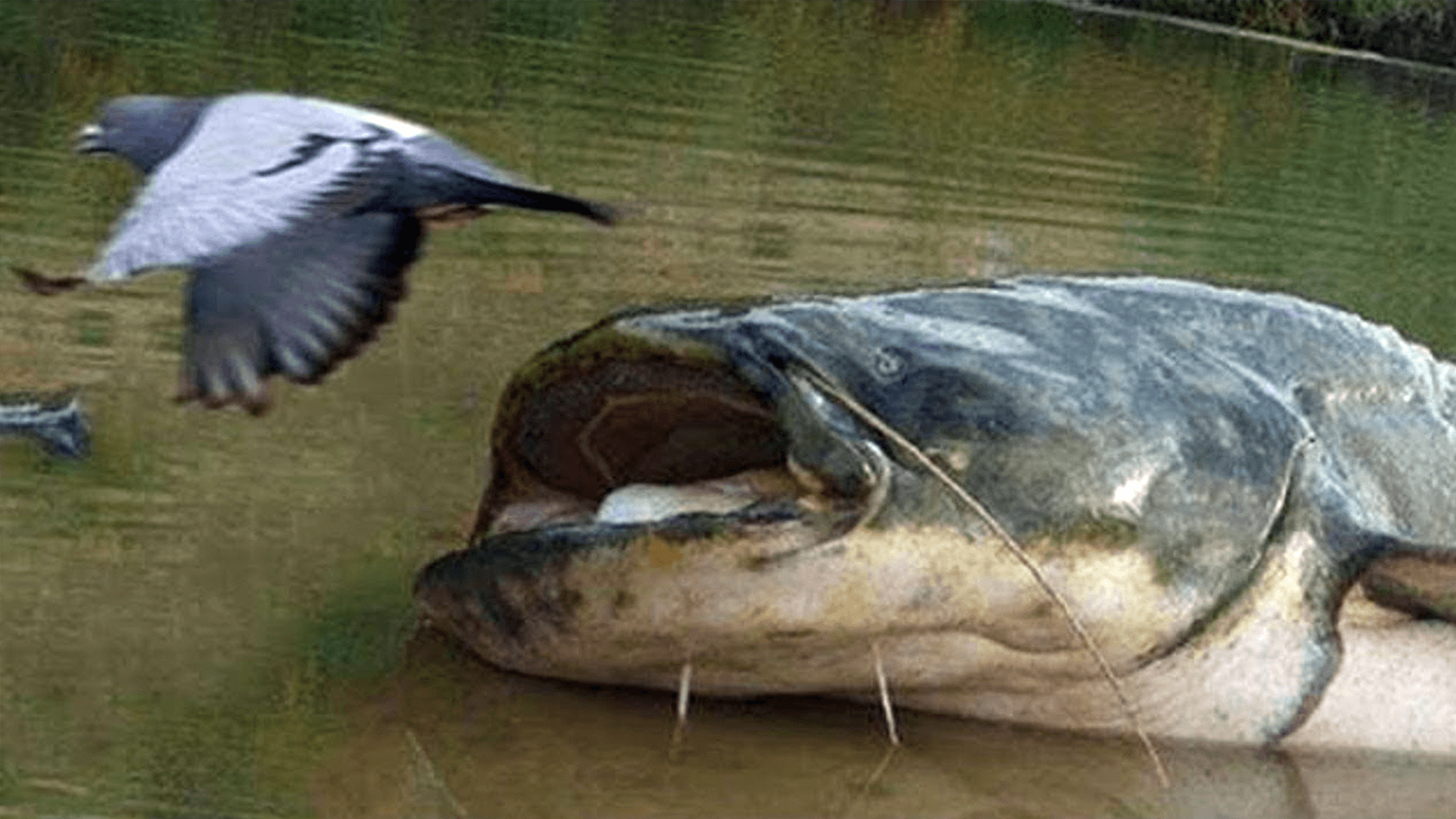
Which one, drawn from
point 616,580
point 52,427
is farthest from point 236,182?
point 52,427

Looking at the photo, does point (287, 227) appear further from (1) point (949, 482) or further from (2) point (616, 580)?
(1) point (949, 482)

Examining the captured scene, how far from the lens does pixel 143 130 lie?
424 centimetres

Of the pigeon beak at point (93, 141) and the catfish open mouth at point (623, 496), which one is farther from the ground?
the pigeon beak at point (93, 141)

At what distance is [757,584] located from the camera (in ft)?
14.4

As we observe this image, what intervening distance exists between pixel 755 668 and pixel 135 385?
197cm

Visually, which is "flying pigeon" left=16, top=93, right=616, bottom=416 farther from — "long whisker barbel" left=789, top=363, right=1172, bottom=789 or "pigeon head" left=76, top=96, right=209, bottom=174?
"long whisker barbel" left=789, top=363, right=1172, bottom=789

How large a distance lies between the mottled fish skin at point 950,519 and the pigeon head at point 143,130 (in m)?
0.70

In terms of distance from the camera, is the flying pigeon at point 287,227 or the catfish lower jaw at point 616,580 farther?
the catfish lower jaw at point 616,580

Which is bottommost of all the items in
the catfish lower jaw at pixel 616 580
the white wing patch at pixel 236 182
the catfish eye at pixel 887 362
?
the catfish lower jaw at pixel 616 580

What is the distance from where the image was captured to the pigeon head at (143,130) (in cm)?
416

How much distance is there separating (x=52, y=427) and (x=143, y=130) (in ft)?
4.95

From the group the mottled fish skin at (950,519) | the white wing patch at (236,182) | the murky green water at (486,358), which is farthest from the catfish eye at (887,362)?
the white wing patch at (236,182)

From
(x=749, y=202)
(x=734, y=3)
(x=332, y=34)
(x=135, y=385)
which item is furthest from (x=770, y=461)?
(x=734, y=3)

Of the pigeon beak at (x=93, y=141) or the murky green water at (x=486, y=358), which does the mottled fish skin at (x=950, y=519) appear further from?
the pigeon beak at (x=93, y=141)
